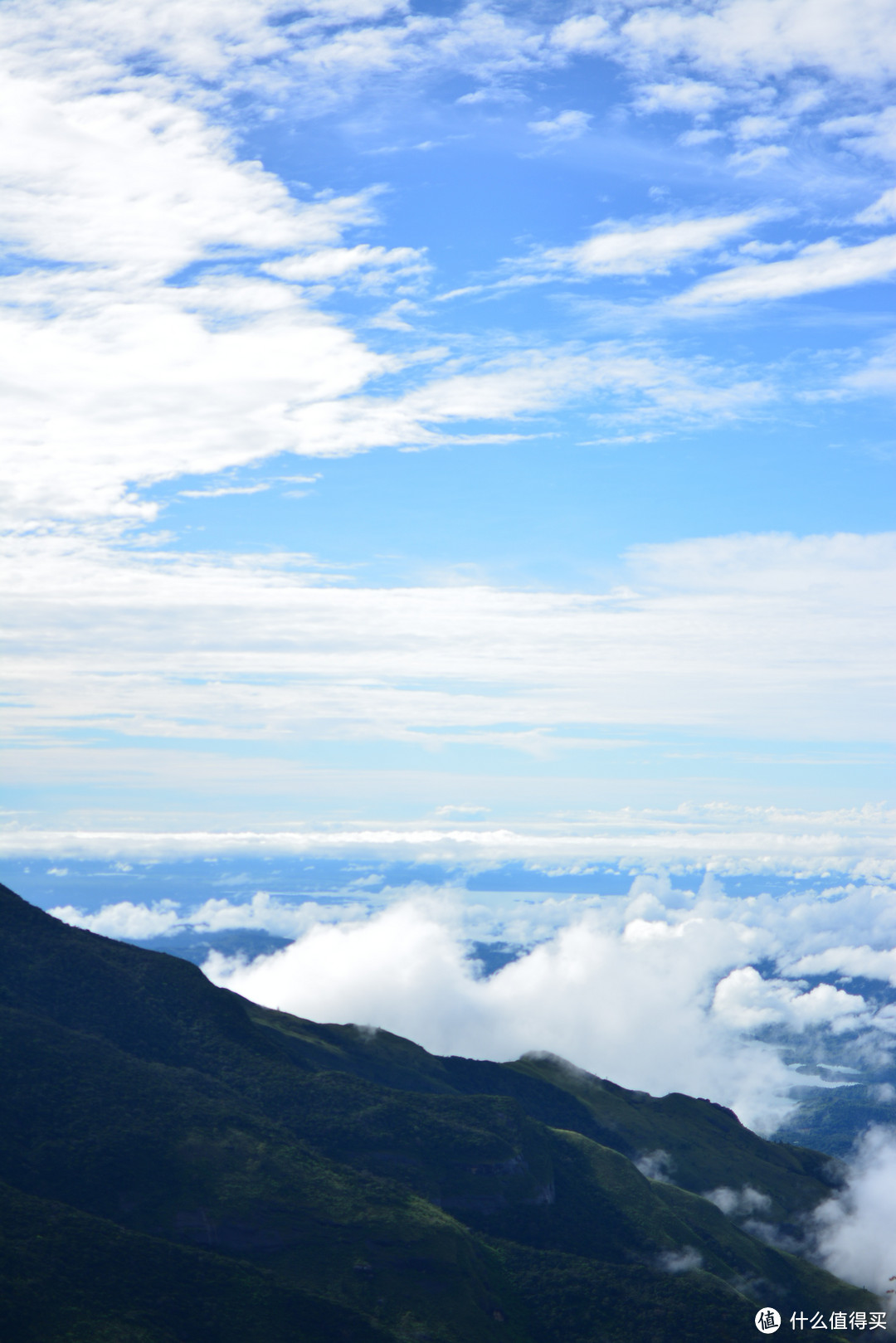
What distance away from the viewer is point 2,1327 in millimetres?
152250

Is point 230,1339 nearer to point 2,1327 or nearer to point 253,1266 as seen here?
point 253,1266

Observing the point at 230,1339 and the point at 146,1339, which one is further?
the point at 230,1339

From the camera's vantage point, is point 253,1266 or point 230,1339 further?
point 253,1266

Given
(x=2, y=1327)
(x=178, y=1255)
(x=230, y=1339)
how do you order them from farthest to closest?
(x=178, y=1255) < (x=230, y=1339) < (x=2, y=1327)

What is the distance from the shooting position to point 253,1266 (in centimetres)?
19925

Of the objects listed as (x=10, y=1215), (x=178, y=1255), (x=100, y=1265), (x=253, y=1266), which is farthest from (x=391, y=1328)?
(x=10, y=1215)

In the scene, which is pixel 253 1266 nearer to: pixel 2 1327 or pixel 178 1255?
pixel 178 1255

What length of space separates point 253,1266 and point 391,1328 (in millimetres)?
29421

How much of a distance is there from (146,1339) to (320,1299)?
1704 inches

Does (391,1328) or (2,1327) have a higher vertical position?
(2,1327)

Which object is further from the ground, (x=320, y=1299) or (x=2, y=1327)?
(x=2, y=1327)

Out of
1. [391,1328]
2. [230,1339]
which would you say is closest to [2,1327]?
[230,1339]

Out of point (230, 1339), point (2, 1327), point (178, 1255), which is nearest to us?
point (2, 1327)

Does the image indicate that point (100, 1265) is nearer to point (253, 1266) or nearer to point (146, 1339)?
point (146, 1339)
